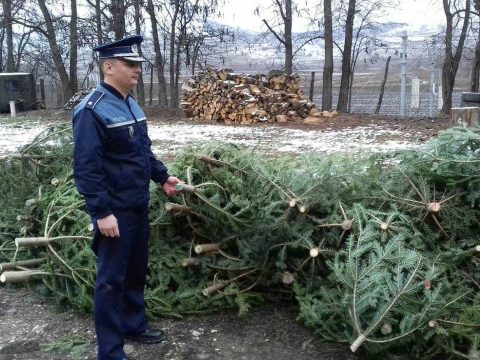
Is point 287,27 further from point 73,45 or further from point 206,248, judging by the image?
point 206,248

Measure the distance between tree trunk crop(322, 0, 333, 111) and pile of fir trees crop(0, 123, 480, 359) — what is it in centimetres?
1313

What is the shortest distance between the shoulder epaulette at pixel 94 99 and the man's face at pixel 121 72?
0.11 metres

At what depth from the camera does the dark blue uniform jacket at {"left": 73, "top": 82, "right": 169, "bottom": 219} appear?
2842 millimetres

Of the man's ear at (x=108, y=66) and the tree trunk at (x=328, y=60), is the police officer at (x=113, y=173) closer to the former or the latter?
the man's ear at (x=108, y=66)

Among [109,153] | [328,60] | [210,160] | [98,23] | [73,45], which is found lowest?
[210,160]

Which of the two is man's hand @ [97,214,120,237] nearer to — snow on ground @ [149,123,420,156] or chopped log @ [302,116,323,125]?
snow on ground @ [149,123,420,156]

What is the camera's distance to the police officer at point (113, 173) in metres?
2.86

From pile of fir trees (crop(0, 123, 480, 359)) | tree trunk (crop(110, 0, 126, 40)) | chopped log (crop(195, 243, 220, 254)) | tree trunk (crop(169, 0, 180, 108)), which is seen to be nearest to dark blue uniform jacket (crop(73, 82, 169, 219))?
pile of fir trees (crop(0, 123, 480, 359))

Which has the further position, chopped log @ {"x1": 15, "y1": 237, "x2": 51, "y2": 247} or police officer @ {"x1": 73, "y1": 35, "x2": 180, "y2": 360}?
chopped log @ {"x1": 15, "y1": 237, "x2": 51, "y2": 247}

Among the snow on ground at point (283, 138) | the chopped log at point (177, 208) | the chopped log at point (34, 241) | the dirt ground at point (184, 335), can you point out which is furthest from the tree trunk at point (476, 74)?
the chopped log at point (34, 241)

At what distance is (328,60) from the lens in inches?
665

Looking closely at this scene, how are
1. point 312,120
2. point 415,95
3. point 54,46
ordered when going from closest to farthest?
point 312,120 < point 415,95 < point 54,46

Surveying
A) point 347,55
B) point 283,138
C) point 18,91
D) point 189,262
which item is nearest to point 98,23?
point 18,91

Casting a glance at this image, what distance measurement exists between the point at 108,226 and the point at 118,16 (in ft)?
56.5
